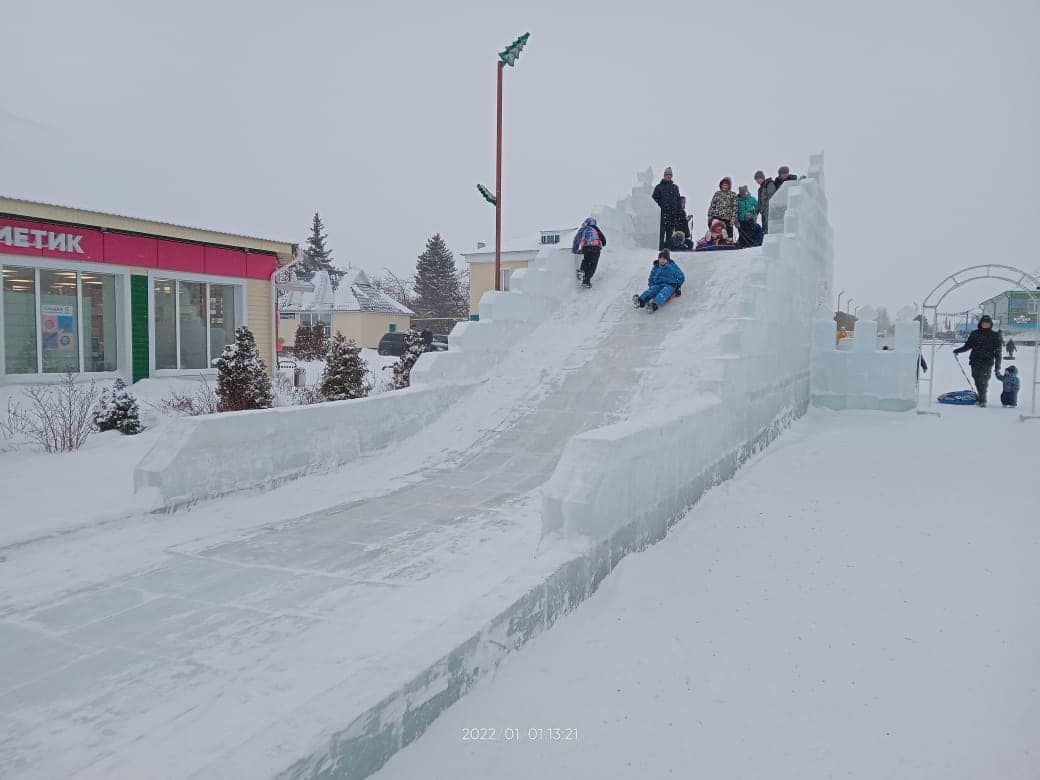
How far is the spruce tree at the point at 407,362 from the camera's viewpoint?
46.4ft

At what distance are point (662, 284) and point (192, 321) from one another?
10.8m

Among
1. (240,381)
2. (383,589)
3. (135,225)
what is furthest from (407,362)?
(383,589)

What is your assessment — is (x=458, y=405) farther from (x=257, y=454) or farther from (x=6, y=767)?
(x=6, y=767)

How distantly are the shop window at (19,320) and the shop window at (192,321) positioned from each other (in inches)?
94.7

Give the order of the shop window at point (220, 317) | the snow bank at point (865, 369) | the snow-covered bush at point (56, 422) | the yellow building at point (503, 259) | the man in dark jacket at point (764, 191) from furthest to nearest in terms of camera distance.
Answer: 1. the yellow building at point (503, 259)
2. the shop window at point (220, 317)
3. the man in dark jacket at point (764, 191)
4. the snow bank at point (865, 369)
5. the snow-covered bush at point (56, 422)

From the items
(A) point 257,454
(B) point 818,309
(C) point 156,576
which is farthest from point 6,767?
(B) point 818,309

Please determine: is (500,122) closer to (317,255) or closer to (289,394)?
(289,394)

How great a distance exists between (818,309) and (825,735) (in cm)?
1119

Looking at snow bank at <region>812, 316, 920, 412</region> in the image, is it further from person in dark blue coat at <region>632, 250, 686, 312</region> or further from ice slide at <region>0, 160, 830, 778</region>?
ice slide at <region>0, 160, 830, 778</region>

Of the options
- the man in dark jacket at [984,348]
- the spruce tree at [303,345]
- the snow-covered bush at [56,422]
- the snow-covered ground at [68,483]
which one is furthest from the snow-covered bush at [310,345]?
the man in dark jacket at [984,348]

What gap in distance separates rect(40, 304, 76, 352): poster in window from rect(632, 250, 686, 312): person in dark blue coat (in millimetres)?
10764

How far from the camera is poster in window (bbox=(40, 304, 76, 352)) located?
1330cm

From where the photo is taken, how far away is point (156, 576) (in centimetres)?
468

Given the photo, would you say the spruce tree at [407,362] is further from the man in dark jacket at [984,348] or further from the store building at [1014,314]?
the store building at [1014,314]
